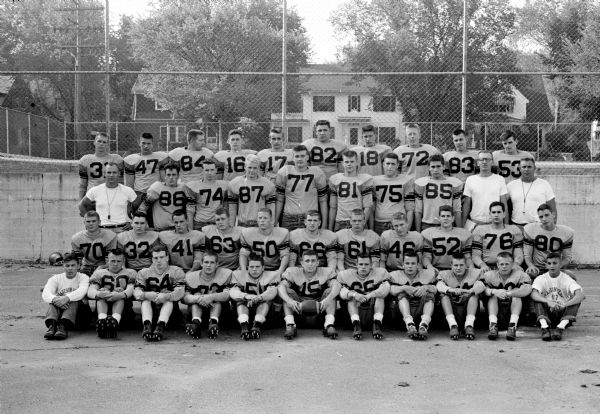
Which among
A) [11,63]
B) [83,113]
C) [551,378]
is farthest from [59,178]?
[11,63]

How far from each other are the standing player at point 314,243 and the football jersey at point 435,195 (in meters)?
1.22

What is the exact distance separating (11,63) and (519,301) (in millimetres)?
36472

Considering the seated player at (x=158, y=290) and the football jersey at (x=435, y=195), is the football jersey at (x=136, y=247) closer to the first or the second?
the seated player at (x=158, y=290)

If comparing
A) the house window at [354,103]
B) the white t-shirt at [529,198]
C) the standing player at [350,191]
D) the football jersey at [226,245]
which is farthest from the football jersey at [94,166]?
the house window at [354,103]

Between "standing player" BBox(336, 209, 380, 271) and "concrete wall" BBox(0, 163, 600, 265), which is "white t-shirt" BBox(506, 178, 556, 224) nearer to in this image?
"standing player" BBox(336, 209, 380, 271)

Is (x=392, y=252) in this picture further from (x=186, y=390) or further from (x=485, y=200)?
(x=186, y=390)

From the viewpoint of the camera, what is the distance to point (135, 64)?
1462 inches

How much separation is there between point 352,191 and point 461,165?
5.13ft

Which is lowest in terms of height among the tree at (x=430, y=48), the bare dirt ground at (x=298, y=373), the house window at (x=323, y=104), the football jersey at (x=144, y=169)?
the bare dirt ground at (x=298, y=373)

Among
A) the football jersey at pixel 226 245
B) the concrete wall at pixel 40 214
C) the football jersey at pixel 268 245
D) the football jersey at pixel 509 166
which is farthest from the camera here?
the concrete wall at pixel 40 214

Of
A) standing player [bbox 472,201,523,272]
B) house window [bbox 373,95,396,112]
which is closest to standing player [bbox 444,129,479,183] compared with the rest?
standing player [bbox 472,201,523,272]

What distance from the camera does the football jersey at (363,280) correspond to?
9.29m

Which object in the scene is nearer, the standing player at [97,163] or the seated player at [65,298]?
the seated player at [65,298]

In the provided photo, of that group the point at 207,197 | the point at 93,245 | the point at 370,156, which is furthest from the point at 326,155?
the point at 93,245
